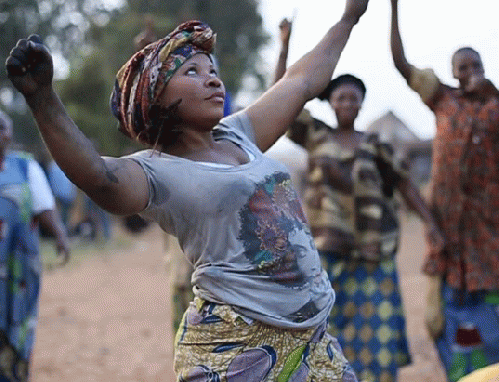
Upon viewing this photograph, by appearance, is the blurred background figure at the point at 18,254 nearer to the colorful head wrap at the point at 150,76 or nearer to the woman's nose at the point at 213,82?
the colorful head wrap at the point at 150,76

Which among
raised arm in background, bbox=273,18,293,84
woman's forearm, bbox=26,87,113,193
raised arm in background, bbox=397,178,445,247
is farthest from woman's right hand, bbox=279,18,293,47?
raised arm in background, bbox=397,178,445,247

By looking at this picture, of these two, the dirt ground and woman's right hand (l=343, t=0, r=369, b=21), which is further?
the dirt ground

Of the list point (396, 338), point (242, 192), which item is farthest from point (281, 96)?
point (396, 338)

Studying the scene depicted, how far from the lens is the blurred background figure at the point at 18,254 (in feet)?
14.8

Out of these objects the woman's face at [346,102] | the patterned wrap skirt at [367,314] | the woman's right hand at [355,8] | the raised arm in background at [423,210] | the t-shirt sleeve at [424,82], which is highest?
the woman's right hand at [355,8]

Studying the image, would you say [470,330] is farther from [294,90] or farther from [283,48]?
[294,90]

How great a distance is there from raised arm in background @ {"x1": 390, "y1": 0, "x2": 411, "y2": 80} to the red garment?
0.85ft

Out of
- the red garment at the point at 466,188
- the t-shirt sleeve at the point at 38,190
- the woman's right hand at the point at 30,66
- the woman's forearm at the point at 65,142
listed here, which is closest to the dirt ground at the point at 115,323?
the red garment at the point at 466,188

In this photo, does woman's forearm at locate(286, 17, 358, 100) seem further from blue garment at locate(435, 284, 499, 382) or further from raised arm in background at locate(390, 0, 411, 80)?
blue garment at locate(435, 284, 499, 382)

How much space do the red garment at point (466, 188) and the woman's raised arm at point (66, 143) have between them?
2476 mm

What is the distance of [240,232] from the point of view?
7.22 feet

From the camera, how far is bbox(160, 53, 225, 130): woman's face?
7.39ft

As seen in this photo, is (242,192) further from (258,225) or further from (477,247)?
(477,247)

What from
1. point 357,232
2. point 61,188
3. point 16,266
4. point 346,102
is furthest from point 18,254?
point 61,188
